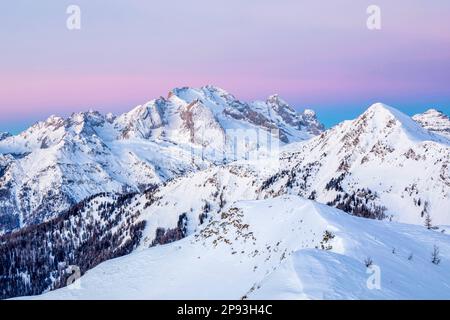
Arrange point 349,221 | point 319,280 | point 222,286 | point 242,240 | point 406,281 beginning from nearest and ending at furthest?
Answer: 1. point 319,280
2. point 406,281
3. point 222,286
4. point 349,221
5. point 242,240

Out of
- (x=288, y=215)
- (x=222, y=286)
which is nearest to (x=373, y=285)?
(x=222, y=286)

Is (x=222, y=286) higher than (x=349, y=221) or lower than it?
lower

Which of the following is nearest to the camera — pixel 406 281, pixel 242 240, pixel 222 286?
pixel 406 281
